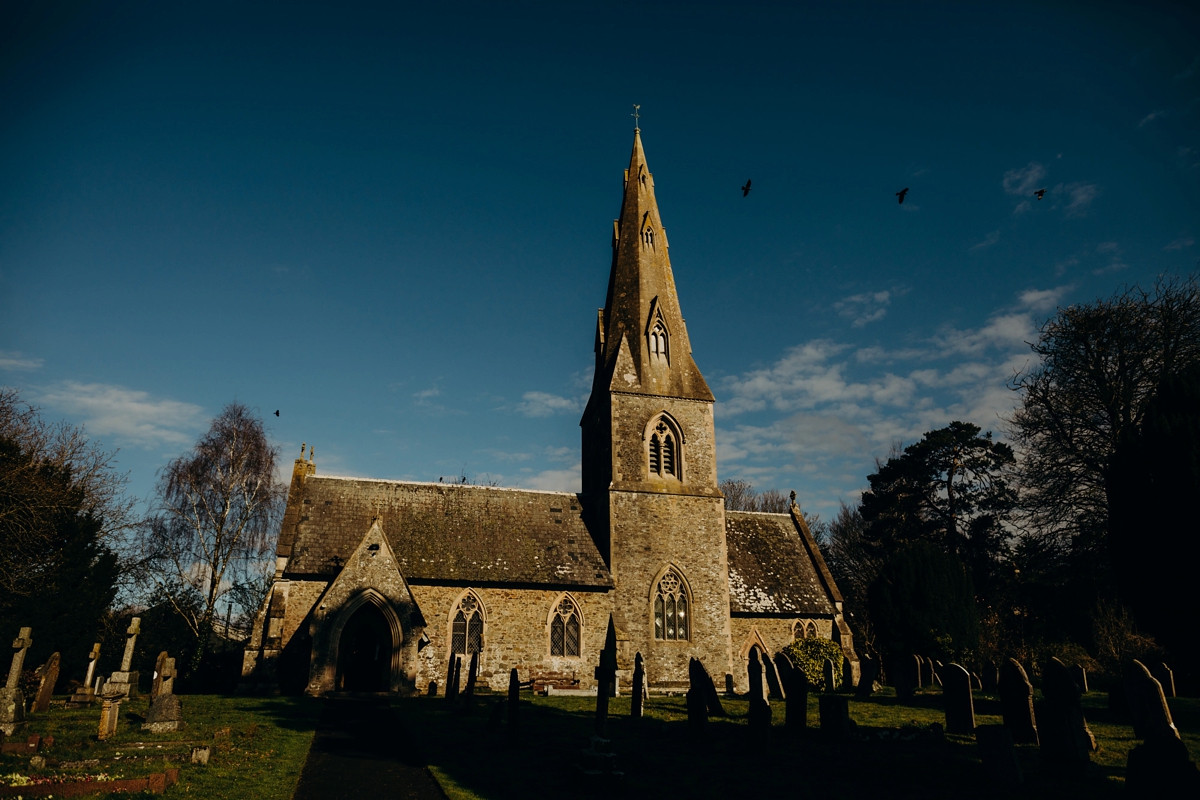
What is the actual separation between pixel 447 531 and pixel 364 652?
4853mm

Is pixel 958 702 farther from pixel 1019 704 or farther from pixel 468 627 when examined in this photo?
pixel 468 627

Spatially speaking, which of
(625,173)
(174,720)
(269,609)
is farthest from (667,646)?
(625,173)

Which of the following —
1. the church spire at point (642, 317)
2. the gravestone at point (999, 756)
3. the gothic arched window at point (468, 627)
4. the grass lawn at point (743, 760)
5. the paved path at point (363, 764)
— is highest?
the church spire at point (642, 317)

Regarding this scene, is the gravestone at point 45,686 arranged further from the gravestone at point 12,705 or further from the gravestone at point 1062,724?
the gravestone at point 1062,724

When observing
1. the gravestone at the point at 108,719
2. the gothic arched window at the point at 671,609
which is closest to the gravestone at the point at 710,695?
the gothic arched window at the point at 671,609

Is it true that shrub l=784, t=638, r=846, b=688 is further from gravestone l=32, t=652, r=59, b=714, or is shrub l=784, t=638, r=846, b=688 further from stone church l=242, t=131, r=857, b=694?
gravestone l=32, t=652, r=59, b=714

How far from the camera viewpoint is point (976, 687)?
2211 centimetres

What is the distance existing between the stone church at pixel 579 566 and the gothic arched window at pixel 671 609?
0.05 metres

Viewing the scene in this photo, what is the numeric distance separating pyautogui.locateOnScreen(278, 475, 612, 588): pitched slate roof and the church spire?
583cm

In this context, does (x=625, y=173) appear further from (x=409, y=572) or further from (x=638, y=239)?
(x=409, y=572)

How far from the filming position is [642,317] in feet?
95.6

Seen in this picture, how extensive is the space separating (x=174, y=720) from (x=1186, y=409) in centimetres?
2223

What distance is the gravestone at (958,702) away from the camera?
1198cm

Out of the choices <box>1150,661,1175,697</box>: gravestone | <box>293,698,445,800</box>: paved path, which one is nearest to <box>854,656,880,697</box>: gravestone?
<box>1150,661,1175,697</box>: gravestone
